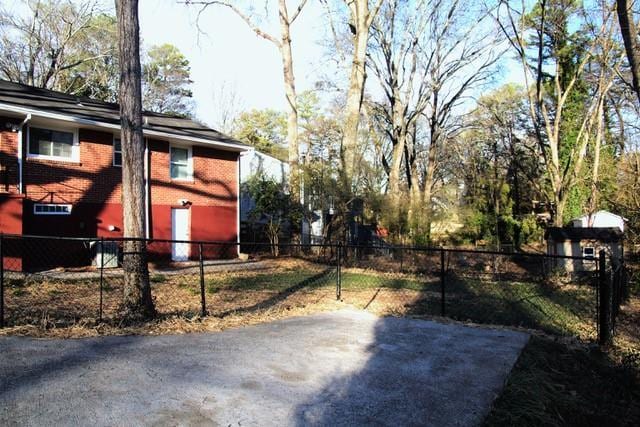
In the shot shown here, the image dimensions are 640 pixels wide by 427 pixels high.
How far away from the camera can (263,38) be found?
74.0 ft

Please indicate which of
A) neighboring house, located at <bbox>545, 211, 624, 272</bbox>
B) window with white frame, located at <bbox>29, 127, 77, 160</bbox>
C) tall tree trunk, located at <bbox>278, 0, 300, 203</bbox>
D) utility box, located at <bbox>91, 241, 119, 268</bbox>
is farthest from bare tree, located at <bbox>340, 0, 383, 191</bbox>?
window with white frame, located at <bbox>29, 127, 77, 160</bbox>

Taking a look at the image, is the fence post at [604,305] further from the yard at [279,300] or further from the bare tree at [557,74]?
the bare tree at [557,74]

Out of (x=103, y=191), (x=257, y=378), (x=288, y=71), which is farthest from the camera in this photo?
(x=288, y=71)

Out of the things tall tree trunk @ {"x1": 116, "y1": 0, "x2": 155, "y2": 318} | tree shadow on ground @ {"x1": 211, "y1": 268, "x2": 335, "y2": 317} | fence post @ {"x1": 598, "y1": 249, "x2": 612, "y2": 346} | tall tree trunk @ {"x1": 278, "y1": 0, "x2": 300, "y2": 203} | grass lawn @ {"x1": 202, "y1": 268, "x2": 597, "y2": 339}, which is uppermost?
tall tree trunk @ {"x1": 278, "y1": 0, "x2": 300, "y2": 203}

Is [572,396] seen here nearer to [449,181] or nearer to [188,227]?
[188,227]

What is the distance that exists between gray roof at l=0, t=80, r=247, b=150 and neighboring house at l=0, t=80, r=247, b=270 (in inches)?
2.5

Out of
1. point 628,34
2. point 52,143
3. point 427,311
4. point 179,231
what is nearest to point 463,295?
point 427,311

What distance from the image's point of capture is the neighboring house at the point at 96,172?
13.9m

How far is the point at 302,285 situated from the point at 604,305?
23.4 feet

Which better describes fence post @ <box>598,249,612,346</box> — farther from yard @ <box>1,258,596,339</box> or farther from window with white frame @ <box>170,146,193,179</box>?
window with white frame @ <box>170,146,193,179</box>

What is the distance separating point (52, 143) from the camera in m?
15.0

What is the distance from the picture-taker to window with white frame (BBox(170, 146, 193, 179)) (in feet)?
60.0

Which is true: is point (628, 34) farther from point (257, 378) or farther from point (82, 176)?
point (82, 176)

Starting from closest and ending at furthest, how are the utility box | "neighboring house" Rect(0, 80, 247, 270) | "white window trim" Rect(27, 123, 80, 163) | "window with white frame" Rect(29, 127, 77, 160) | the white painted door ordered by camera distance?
"neighboring house" Rect(0, 80, 247, 270), "white window trim" Rect(27, 123, 80, 163), "window with white frame" Rect(29, 127, 77, 160), the utility box, the white painted door
